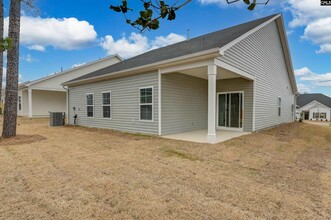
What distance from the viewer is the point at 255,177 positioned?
142 inches

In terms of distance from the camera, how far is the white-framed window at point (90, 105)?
455 inches

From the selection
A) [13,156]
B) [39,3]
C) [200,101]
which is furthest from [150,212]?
[39,3]

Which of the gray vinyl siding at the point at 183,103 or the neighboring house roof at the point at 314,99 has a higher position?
the neighboring house roof at the point at 314,99

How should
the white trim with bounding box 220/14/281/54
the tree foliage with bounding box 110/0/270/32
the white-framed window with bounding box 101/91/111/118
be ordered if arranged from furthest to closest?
the white-framed window with bounding box 101/91/111/118
the white trim with bounding box 220/14/281/54
the tree foliage with bounding box 110/0/270/32

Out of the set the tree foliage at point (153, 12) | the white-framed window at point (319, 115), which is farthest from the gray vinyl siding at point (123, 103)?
the white-framed window at point (319, 115)

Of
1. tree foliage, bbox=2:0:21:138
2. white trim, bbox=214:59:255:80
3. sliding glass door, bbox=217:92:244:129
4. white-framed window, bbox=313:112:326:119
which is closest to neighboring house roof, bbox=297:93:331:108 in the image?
white-framed window, bbox=313:112:326:119

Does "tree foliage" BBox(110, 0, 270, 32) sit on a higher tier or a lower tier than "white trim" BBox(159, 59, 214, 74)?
lower

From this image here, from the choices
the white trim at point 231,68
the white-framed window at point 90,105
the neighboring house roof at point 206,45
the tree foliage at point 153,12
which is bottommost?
the white-framed window at point 90,105

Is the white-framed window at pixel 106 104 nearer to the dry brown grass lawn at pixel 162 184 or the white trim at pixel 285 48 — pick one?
the dry brown grass lawn at pixel 162 184

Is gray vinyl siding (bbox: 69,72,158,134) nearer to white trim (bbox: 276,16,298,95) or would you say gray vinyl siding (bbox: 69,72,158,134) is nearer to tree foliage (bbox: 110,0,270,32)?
tree foliage (bbox: 110,0,270,32)

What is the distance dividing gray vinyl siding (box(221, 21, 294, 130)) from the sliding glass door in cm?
75

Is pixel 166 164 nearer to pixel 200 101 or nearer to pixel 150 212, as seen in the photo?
pixel 150 212

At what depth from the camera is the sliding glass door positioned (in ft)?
31.5

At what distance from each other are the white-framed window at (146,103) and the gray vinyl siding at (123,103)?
182mm
